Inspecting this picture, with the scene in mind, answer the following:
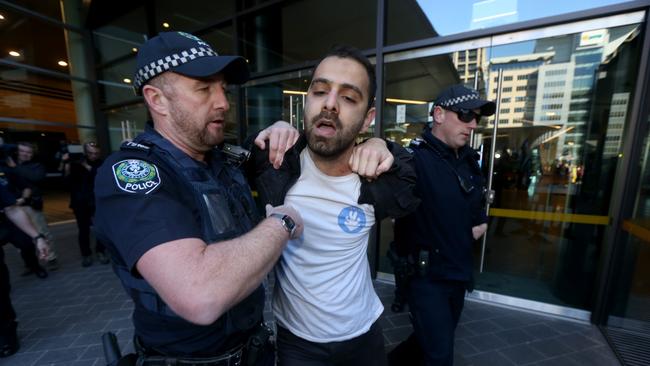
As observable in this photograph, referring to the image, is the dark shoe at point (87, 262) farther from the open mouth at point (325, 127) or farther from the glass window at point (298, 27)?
the open mouth at point (325, 127)

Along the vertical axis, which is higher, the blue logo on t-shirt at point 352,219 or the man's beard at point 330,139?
the man's beard at point 330,139

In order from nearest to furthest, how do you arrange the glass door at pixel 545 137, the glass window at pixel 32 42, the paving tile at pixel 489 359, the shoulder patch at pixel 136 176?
the shoulder patch at pixel 136 176
the paving tile at pixel 489 359
the glass door at pixel 545 137
the glass window at pixel 32 42

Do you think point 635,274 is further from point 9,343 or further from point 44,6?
point 44,6

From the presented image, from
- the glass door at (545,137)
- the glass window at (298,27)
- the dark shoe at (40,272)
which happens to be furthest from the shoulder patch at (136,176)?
the dark shoe at (40,272)

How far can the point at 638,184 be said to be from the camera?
2.96 meters

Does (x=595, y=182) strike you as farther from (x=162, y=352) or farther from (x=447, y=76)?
(x=162, y=352)

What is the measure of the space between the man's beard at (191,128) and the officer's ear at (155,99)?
0.15 ft

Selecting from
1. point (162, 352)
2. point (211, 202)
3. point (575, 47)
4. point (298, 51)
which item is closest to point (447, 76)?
point (575, 47)

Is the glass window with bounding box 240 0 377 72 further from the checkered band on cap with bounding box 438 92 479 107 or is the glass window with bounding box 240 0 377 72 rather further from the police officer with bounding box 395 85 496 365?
the police officer with bounding box 395 85 496 365

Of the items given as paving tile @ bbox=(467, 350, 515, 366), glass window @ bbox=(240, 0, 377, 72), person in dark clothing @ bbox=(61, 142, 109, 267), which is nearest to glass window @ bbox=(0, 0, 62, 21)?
person in dark clothing @ bbox=(61, 142, 109, 267)

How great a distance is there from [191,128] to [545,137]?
14.6ft

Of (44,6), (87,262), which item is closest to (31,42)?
(44,6)

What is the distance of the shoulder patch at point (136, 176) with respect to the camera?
937 millimetres

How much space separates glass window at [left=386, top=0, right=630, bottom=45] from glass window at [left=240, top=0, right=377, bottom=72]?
128 centimetres
